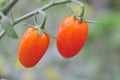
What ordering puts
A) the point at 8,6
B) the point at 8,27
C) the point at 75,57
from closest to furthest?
the point at 8,27 → the point at 8,6 → the point at 75,57

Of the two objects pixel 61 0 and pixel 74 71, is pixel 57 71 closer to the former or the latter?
pixel 74 71

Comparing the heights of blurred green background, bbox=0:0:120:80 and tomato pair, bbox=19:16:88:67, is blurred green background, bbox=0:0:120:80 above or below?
below

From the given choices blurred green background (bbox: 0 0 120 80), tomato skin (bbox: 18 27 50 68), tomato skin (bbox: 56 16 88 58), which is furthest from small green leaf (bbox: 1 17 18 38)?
blurred green background (bbox: 0 0 120 80)

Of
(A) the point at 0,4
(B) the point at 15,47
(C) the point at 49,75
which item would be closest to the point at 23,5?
A: (B) the point at 15,47

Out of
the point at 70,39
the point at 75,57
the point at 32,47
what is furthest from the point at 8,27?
the point at 75,57

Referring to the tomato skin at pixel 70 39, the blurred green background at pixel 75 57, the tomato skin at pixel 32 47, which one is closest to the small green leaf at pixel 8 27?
the tomato skin at pixel 32 47

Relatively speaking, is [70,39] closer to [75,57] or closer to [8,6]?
[8,6]

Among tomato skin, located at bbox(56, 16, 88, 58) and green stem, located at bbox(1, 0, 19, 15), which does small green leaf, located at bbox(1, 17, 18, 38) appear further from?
tomato skin, located at bbox(56, 16, 88, 58)
